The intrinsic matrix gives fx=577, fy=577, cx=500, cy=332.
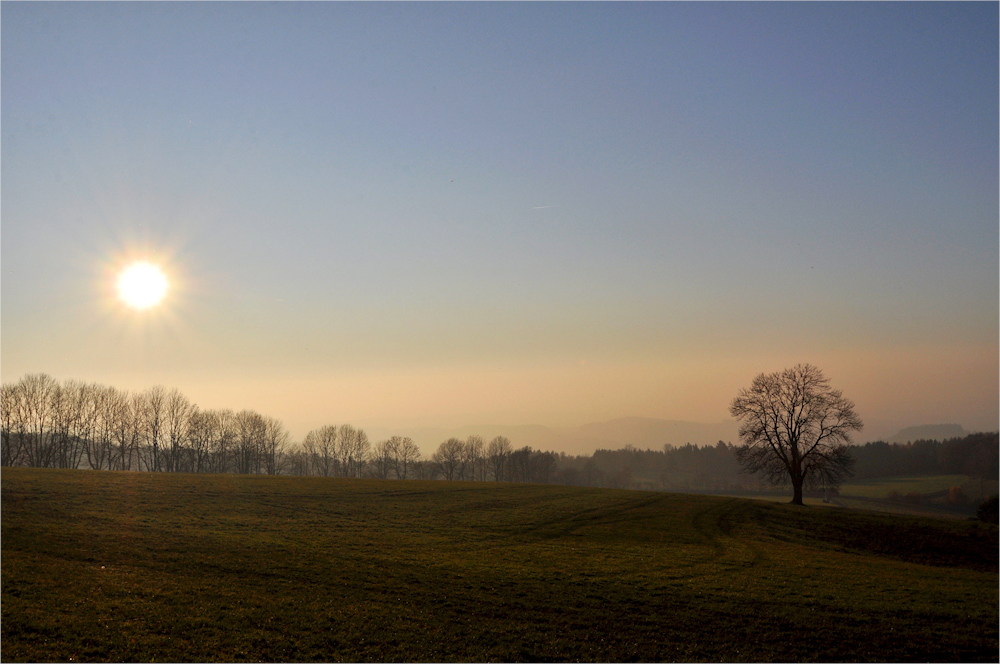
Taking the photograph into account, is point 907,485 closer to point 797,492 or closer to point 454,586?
point 797,492

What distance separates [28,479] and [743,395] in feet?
254

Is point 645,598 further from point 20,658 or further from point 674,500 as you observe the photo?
point 674,500

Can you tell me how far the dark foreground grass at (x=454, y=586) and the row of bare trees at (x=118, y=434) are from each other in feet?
285

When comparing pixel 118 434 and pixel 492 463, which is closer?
pixel 118 434

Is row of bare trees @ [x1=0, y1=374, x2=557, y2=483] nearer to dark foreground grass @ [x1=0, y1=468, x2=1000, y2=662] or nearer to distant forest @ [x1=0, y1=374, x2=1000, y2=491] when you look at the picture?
distant forest @ [x1=0, y1=374, x2=1000, y2=491]

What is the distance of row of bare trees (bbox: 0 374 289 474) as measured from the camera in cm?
11562

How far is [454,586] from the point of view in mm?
27531

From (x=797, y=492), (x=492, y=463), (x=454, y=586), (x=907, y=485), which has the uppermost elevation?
(x=454, y=586)

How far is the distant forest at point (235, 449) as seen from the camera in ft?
391

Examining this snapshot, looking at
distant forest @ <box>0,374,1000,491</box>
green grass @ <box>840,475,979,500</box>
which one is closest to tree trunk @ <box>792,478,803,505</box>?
distant forest @ <box>0,374,1000,491</box>

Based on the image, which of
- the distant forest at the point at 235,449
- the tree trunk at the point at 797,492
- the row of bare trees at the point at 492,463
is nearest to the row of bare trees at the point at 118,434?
the distant forest at the point at 235,449

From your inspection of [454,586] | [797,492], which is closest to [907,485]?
[797,492]

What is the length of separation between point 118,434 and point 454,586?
133 m

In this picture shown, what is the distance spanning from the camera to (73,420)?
124375mm
